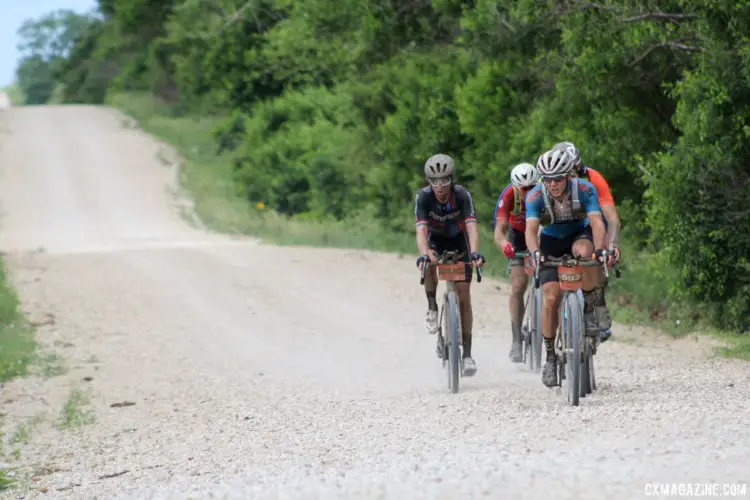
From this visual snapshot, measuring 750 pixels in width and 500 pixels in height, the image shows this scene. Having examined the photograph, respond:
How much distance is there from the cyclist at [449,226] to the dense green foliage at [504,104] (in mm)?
4274

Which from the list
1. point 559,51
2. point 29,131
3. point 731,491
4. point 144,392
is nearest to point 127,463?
point 144,392

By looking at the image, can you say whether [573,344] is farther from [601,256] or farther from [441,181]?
[441,181]

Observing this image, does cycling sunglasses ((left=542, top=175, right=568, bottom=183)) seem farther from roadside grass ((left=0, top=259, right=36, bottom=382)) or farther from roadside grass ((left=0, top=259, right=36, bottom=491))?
roadside grass ((left=0, top=259, right=36, bottom=382))

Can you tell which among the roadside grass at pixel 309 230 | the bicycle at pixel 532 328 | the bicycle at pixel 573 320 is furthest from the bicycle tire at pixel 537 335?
the roadside grass at pixel 309 230

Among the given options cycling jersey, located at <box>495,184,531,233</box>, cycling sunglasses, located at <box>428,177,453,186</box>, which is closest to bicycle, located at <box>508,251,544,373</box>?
cycling jersey, located at <box>495,184,531,233</box>

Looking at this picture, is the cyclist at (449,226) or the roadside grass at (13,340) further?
the roadside grass at (13,340)

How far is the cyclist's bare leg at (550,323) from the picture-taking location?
10.3 m

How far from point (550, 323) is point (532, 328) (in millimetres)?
2387

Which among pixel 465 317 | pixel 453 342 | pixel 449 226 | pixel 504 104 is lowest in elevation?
pixel 453 342

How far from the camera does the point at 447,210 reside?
12.0 meters

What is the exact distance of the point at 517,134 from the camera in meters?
21.8

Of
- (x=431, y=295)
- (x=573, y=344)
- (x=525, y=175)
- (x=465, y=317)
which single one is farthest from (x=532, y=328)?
(x=573, y=344)

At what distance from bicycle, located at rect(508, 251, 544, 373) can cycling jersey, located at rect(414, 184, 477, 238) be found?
998mm

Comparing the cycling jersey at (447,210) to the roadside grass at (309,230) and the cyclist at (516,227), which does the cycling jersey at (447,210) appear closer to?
the cyclist at (516,227)
